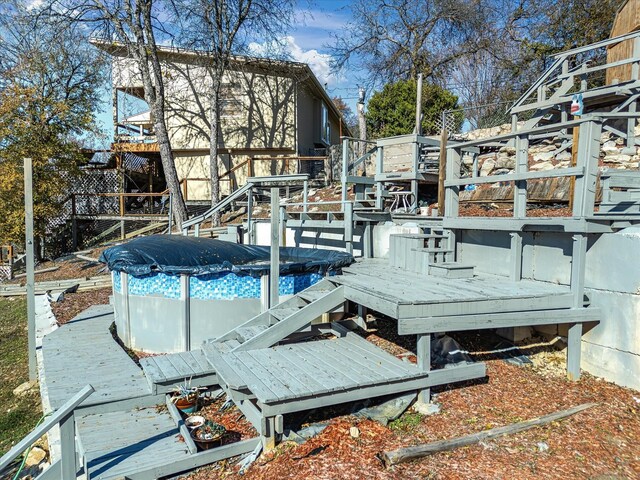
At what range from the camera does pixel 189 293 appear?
5.77 meters

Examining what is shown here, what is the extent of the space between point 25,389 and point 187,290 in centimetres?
224

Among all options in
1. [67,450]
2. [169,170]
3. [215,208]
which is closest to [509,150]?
[215,208]

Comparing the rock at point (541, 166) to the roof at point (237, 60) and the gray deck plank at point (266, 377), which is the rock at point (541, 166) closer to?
the gray deck plank at point (266, 377)

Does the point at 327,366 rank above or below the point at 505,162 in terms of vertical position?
below

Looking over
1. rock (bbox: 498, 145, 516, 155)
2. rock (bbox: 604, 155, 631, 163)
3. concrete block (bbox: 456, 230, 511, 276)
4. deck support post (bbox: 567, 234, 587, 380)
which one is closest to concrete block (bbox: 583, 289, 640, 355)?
deck support post (bbox: 567, 234, 587, 380)

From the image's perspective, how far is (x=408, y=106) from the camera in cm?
1689

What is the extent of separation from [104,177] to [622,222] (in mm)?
17502

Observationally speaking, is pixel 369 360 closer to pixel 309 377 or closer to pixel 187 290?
pixel 309 377

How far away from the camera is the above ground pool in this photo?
5.77 meters

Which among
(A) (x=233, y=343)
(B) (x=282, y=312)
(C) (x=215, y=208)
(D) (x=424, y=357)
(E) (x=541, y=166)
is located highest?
(E) (x=541, y=166)

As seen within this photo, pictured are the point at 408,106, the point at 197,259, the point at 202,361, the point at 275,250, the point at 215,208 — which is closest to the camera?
the point at 202,361

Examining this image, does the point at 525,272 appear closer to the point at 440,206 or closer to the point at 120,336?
the point at 440,206

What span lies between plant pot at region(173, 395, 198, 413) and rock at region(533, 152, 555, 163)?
29.3 ft

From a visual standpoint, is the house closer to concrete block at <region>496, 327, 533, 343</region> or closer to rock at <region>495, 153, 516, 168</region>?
rock at <region>495, 153, 516, 168</region>
